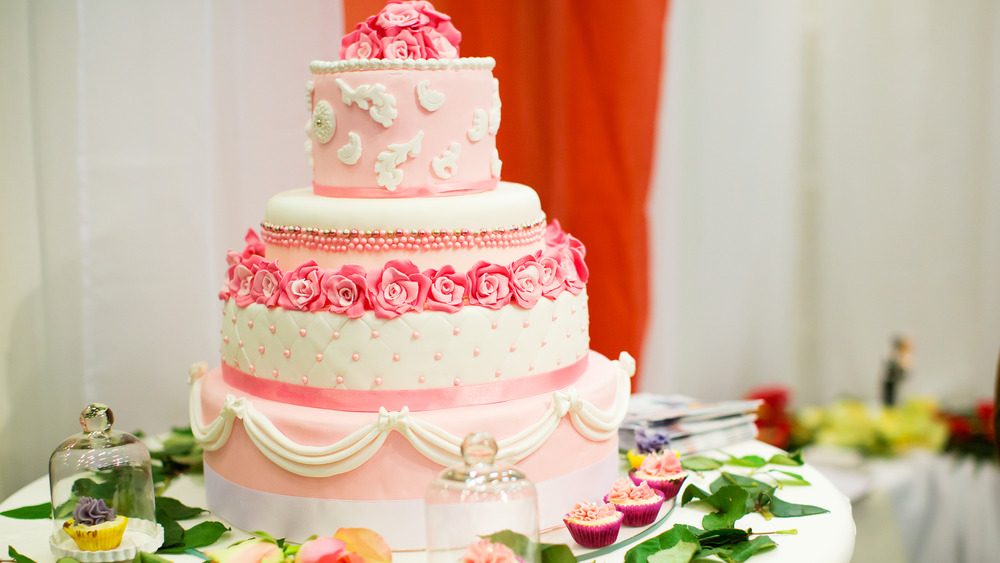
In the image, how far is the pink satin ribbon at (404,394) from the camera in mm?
2055

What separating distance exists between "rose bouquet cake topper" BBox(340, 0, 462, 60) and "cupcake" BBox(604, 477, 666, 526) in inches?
44.4

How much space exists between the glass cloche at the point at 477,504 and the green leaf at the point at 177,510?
0.77m

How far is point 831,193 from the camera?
3.94 m

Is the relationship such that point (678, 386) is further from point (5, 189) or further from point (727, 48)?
point (5, 189)

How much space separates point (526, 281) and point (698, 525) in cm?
69

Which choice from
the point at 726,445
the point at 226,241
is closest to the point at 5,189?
the point at 226,241

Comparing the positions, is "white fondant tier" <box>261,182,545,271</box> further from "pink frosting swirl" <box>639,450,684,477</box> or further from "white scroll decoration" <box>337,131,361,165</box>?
"pink frosting swirl" <box>639,450,684,477</box>

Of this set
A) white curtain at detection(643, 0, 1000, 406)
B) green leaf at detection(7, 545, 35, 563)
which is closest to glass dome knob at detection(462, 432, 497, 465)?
green leaf at detection(7, 545, 35, 563)

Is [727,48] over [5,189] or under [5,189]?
over

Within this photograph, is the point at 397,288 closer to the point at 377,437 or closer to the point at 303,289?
the point at 303,289

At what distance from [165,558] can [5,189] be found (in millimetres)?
1253

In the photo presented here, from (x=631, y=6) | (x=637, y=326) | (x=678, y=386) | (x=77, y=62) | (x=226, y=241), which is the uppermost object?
(x=631, y=6)

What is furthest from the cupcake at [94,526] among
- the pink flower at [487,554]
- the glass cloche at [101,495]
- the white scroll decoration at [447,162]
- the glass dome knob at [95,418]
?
the white scroll decoration at [447,162]

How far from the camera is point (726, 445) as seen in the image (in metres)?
2.80
